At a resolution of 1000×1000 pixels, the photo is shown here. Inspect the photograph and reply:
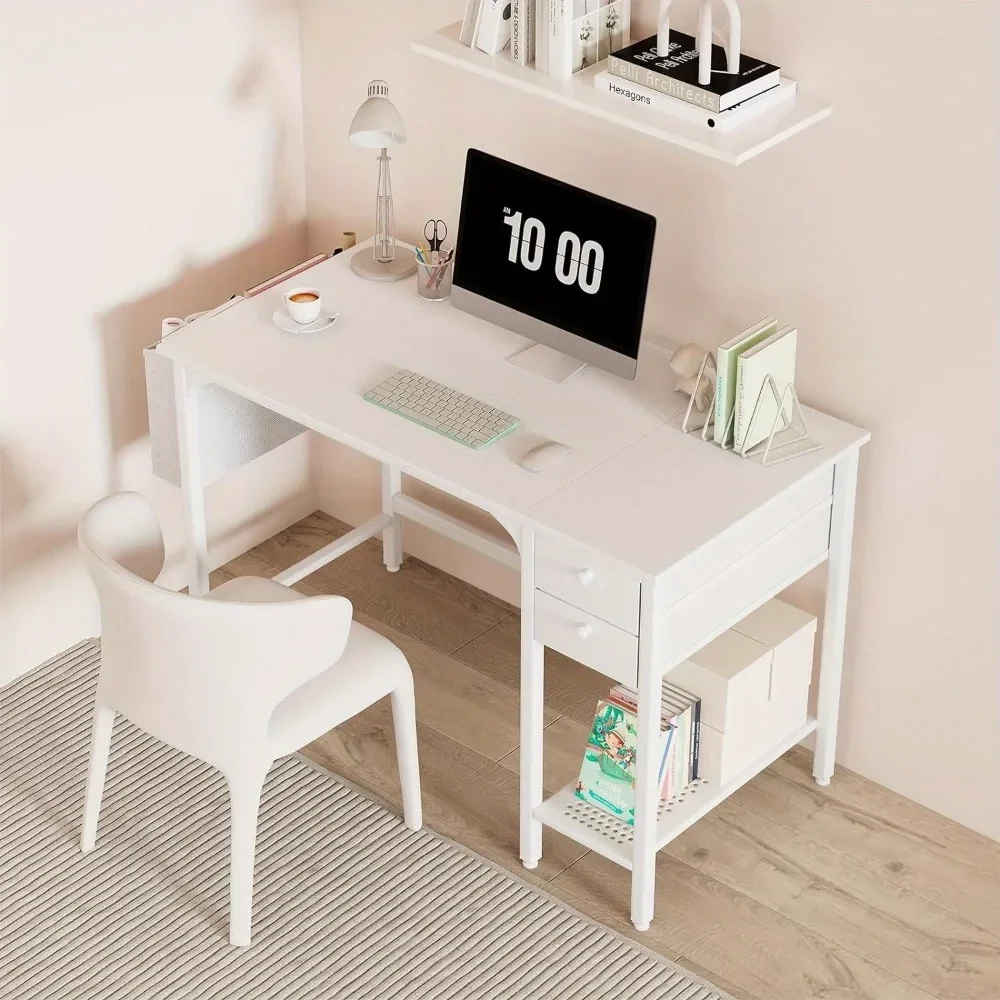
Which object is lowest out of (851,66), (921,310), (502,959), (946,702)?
(502,959)

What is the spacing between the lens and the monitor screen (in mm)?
2697

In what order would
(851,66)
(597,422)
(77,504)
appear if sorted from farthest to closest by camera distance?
(77,504) → (597,422) → (851,66)

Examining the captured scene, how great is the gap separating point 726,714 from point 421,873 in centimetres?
61

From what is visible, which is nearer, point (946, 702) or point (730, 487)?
point (730, 487)

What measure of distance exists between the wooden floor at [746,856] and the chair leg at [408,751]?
61mm

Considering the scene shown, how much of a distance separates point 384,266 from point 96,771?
43.3 inches

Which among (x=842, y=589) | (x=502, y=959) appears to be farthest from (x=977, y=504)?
(x=502, y=959)

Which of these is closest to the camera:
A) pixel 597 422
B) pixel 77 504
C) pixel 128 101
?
pixel 597 422

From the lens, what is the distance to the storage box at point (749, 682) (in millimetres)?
2760

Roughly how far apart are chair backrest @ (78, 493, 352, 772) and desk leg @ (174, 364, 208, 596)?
37 centimetres

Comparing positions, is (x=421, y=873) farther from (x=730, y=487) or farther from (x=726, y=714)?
(x=730, y=487)

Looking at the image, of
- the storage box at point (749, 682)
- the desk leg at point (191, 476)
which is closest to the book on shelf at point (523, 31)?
the desk leg at point (191, 476)

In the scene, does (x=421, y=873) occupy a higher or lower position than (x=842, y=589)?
lower

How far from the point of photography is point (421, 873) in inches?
112
